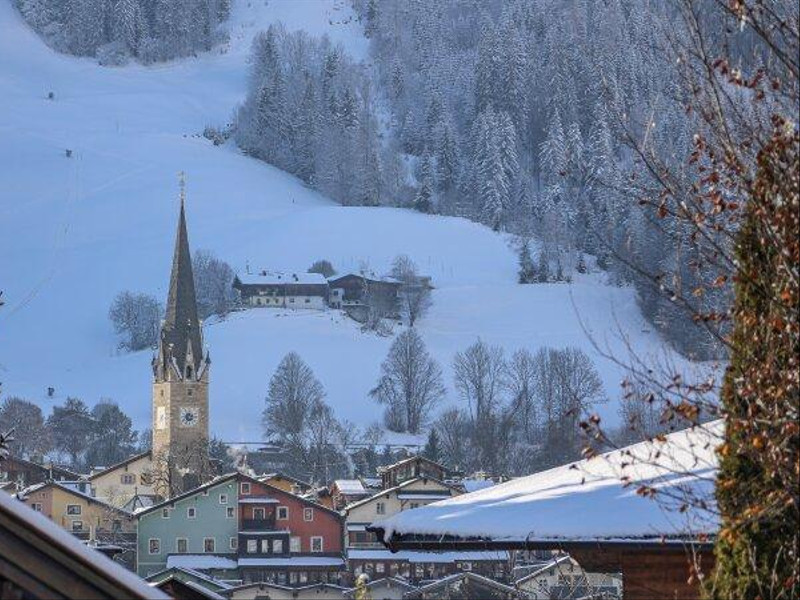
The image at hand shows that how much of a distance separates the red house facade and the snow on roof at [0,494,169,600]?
182 ft

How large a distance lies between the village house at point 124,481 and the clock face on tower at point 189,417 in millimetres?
7836

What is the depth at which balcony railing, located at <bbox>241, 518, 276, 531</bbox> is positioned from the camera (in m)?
63.0

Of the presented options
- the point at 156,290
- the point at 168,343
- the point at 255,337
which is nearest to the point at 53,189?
the point at 156,290

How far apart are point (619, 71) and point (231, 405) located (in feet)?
190

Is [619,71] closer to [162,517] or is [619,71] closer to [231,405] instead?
[231,405]

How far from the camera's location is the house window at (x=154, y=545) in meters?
60.5

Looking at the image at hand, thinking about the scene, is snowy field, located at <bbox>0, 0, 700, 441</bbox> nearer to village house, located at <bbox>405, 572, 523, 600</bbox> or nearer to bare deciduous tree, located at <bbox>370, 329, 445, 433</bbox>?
bare deciduous tree, located at <bbox>370, 329, 445, 433</bbox>

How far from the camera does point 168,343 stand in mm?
96125

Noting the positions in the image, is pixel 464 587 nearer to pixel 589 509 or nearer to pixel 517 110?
pixel 589 509

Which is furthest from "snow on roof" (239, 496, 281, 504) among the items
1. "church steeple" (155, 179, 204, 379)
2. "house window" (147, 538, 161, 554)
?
"church steeple" (155, 179, 204, 379)

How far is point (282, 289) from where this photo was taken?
416 feet

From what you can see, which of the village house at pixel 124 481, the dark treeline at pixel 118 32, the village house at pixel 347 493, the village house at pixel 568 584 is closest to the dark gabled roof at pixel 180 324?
the village house at pixel 124 481

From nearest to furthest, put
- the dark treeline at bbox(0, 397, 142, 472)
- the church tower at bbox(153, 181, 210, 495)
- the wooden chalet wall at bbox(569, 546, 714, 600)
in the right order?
the wooden chalet wall at bbox(569, 546, 714, 600) → the church tower at bbox(153, 181, 210, 495) → the dark treeline at bbox(0, 397, 142, 472)

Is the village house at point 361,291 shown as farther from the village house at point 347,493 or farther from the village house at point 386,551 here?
the village house at point 386,551
